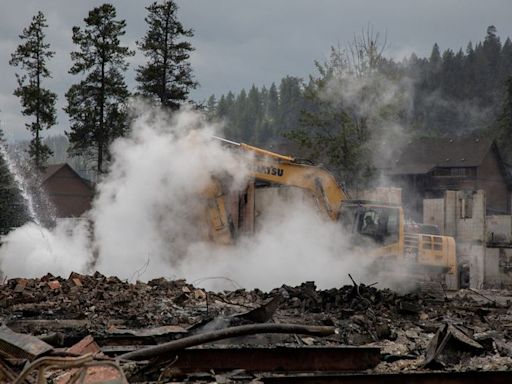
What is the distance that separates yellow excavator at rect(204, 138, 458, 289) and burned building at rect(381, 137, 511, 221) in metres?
37.3

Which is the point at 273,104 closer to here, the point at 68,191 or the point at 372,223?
the point at 68,191

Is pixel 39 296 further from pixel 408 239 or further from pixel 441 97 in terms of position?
pixel 441 97

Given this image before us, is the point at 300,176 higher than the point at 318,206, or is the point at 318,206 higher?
the point at 300,176

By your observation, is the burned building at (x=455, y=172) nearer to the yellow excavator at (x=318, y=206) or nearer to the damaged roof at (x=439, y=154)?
the damaged roof at (x=439, y=154)

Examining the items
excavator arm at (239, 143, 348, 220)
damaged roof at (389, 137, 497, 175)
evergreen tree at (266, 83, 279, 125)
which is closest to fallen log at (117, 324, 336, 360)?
excavator arm at (239, 143, 348, 220)

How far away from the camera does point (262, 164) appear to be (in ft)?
49.3

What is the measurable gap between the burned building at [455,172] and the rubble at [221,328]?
137ft

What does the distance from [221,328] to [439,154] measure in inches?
2040

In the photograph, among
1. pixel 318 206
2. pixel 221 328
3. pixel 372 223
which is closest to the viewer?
pixel 221 328

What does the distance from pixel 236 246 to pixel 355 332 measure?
Result: 21.0 ft

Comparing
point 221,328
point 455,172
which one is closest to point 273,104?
point 455,172

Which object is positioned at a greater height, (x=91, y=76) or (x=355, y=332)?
(x=91, y=76)

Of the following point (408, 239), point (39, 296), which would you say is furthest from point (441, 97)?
point (39, 296)

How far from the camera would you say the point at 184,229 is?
14.9 metres
